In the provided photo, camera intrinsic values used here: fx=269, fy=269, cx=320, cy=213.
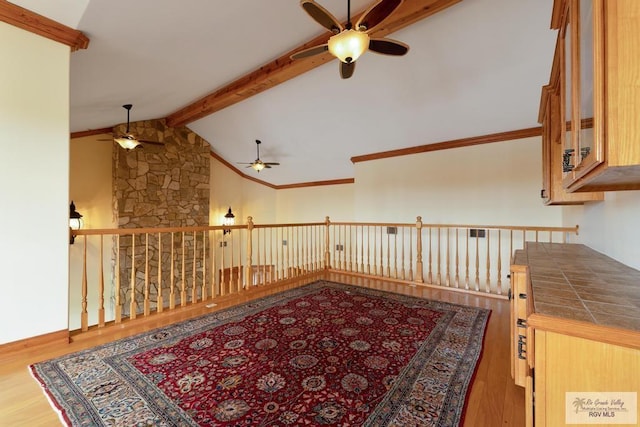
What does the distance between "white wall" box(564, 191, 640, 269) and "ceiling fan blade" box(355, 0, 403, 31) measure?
1791 mm

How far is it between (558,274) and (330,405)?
1.37 metres

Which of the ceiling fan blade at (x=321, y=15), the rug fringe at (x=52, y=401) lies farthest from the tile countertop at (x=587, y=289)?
the rug fringe at (x=52, y=401)

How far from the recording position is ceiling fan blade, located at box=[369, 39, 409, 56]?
7.17 ft

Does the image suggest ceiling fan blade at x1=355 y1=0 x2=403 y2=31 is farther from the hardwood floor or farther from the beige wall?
the beige wall

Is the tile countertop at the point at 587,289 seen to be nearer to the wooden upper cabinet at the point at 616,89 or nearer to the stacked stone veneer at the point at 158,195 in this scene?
the wooden upper cabinet at the point at 616,89

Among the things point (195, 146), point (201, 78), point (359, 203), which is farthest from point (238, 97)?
point (359, 203)

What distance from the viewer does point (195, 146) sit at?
251 inches

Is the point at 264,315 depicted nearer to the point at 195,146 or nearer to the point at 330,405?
the point at 330,405

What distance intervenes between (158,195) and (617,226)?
666 centimetres

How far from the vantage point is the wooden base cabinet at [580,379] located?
2.17 feet

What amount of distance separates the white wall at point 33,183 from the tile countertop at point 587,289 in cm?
319

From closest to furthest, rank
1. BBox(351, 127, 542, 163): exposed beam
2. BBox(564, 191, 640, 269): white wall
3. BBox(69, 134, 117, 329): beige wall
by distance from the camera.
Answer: BBox(564, 191, 640, 269): white wall, BBox(351, 127, 542, 163): exposed beam, BBox(69, 134, 117, 329): beige wall

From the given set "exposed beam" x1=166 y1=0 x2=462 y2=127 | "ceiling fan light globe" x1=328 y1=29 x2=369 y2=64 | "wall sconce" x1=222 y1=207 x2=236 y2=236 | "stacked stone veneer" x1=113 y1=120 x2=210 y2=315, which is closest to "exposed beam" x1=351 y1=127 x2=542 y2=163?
"exposed beam" x1=166 y1=0 x2=462 y2=127

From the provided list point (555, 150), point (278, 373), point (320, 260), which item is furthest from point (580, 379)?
point (320, 260)
